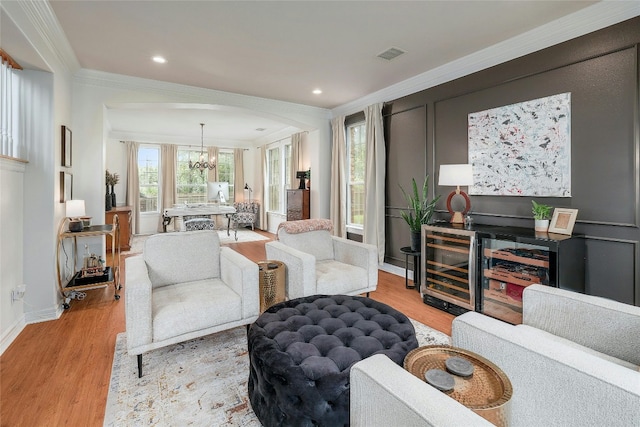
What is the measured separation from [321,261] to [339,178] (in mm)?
2338

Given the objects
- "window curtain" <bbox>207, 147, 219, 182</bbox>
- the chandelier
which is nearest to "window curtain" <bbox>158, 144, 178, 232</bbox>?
the chandelier

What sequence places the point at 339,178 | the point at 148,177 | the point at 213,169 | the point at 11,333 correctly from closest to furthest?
the point at 11,333, the point at 339,178, the point at 148,177, the point at 213,169

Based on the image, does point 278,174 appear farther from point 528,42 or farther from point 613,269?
point 613,269

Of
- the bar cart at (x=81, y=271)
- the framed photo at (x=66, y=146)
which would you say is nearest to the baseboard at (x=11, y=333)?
the bar cart at (x=81, y=271)

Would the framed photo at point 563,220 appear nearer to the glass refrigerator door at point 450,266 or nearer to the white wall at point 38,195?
the glass refrigerator door at point 450,266

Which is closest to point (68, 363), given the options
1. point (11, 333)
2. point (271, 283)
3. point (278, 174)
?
point (11, 333)

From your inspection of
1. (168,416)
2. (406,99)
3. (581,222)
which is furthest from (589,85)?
(168,416)

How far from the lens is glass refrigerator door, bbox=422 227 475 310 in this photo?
295 centimetres

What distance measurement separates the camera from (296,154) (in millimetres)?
7461

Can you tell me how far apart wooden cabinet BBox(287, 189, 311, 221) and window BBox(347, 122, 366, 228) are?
104 centimetres

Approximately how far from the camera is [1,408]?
1.75 meters

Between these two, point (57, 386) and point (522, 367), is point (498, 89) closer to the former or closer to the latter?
point (522, 367)

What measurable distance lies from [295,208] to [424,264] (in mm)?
3448

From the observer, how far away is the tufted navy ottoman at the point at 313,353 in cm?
137
